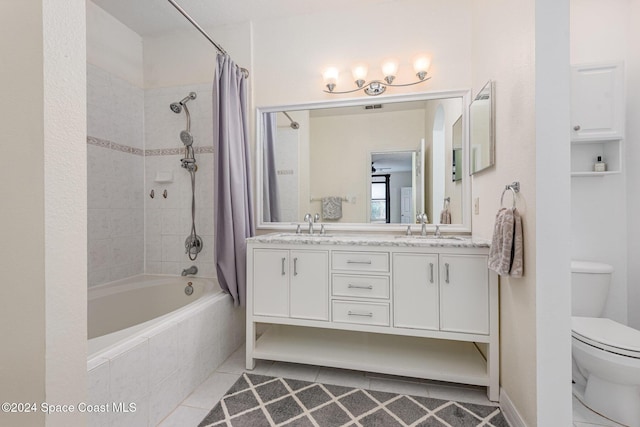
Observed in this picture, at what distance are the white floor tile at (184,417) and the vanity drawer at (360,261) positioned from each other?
1053mm

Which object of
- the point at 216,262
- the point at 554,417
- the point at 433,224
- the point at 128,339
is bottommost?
the point at 554,417

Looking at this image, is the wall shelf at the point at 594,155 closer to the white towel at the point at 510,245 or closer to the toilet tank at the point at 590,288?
the toilet tank at the point at 590,288

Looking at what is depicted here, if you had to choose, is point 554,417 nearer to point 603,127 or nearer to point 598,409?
point 598,409

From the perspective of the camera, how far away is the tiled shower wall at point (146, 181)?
2.31 m

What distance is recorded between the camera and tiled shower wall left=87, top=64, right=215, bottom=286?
2.31 meters

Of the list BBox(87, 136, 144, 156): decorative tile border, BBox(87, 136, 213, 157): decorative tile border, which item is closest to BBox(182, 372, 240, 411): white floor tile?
BBox(87, 136, 213, 157): decorative tile border

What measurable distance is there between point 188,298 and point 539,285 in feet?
7.81

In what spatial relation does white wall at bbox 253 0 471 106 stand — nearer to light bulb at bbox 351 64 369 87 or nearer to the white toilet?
light bulb at bbox 351 64 369 87

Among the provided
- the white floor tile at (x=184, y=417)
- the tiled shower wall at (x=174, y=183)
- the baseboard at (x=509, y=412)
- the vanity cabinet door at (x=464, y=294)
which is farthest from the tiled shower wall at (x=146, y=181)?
the baseboard at (x=509, y=412)

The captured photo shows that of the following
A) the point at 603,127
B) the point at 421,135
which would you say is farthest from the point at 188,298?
the point at 603,127

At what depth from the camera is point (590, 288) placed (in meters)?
1.75

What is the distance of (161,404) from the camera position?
145 cm

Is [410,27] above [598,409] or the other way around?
above

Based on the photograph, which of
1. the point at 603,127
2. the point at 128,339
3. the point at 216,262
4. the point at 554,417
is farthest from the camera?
the point at 216,262
